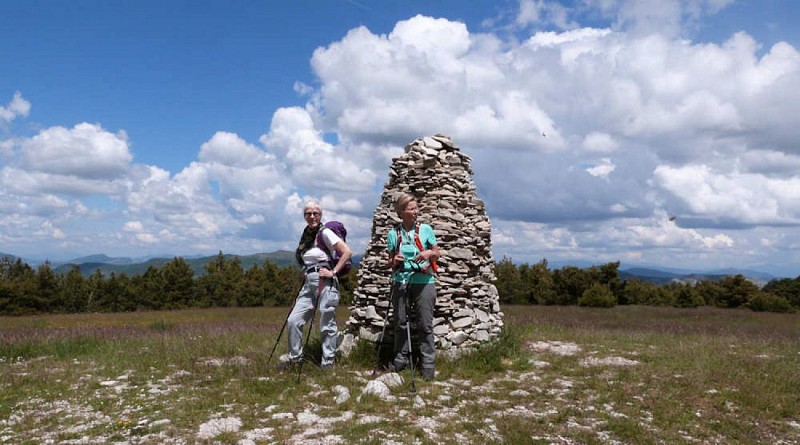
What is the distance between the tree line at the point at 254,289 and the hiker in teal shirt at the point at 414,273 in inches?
1147

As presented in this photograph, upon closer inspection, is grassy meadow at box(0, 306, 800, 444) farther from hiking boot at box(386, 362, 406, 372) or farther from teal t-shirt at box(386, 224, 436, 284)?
teal t-shirt at box(386, 224, 436, 284)

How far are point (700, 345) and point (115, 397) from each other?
12766 mm

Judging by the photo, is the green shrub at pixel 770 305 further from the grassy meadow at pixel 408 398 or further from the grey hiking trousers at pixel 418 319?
the grey hiking trousers at pixel 418 319

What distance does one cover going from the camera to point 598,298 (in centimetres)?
3378

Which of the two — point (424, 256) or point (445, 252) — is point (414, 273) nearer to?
point (424, 256)

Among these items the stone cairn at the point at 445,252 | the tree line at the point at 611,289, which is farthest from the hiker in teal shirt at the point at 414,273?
the tree line at the point at 611,289

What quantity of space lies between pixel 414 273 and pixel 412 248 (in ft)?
1.45

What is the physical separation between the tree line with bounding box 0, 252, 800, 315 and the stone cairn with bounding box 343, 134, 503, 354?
88.0 feet

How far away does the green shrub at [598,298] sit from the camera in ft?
110

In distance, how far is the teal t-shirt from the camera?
8.39 metres

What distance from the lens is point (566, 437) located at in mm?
6145

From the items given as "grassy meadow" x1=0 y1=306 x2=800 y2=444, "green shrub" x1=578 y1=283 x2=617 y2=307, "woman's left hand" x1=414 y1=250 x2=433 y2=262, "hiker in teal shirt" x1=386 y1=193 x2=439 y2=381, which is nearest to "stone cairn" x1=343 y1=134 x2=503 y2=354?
"grassy meadow" x1=0 y1=306 x2=800 y2=444

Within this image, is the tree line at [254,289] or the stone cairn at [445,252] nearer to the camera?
the stone cairn at [445,252]

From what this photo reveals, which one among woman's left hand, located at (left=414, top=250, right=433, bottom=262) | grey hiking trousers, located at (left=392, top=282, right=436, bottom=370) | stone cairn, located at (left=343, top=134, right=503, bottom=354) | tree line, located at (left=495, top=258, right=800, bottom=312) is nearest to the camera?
woman's left hand, located at (left=414, top=250, right=433, bottom=262)
